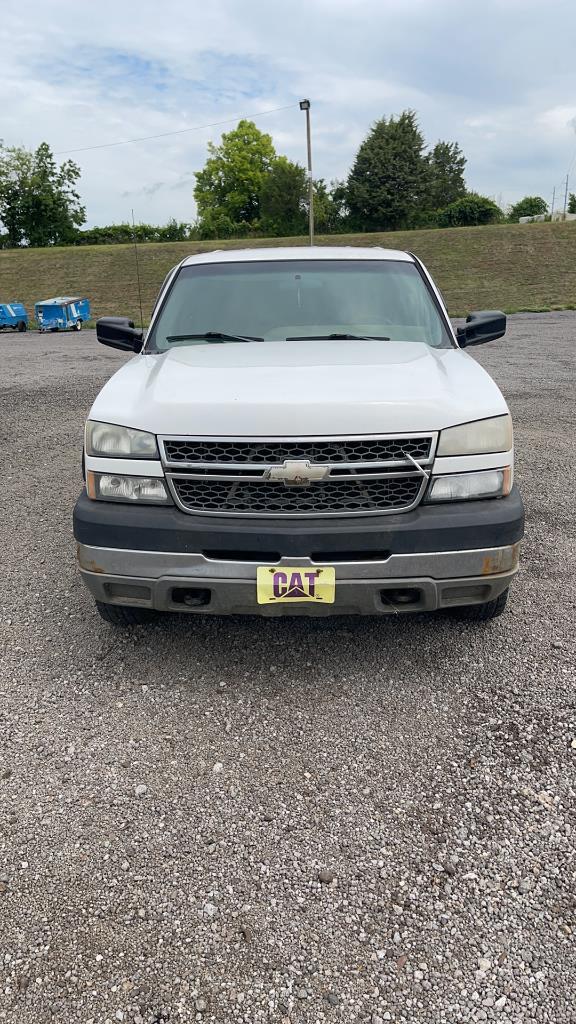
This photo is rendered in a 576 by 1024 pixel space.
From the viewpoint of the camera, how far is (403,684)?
3.05 m

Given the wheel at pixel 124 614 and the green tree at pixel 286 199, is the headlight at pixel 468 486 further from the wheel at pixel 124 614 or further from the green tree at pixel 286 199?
the green tree at pixel 286 199

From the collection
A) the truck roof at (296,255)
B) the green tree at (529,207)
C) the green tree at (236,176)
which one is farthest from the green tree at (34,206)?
the truck roof at (296,255)

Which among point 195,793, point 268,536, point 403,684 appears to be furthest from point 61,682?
point 403,684

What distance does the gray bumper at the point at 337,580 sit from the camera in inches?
108

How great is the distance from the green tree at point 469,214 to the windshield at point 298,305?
50725mm

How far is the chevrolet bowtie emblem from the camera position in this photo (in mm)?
2715

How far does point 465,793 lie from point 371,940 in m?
0.68

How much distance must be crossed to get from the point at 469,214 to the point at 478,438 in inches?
2079

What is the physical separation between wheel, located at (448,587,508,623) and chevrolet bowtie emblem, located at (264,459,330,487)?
1052mm

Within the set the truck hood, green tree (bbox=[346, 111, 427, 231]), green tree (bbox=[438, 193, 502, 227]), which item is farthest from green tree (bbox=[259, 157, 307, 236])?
the truck hood

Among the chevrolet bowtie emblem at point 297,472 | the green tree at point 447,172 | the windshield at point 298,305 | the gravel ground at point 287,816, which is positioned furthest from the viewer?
the green tree at point 447,172

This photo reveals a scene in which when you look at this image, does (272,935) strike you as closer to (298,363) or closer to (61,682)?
(61,682)

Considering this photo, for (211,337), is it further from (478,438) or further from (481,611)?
(481,611)

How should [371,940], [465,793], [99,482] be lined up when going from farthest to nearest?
1. [99,482]
2. [465,793]
3. [371,940]
